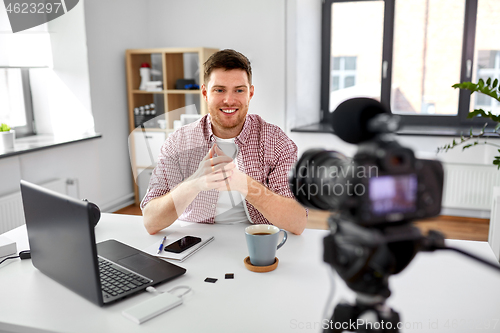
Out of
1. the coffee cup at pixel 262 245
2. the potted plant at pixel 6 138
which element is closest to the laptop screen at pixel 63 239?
the coffee cup at pixel 262 245

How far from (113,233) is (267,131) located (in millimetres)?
687

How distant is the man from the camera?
138 cm

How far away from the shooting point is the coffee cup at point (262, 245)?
1.06 m

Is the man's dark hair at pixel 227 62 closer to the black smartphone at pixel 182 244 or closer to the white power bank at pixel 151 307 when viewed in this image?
the black smartphone at pixel 182 244

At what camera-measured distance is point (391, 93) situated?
3.89 meters

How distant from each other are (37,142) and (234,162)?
2.08 meters

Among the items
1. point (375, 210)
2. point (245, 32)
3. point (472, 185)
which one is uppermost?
point (245, 32)

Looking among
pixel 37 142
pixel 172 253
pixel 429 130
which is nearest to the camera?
pixel 172 253

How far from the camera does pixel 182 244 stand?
48.8 inches

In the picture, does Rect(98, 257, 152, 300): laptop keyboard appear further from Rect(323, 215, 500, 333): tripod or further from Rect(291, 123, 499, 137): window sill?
Rect(291, 123, 499, 137): window sill

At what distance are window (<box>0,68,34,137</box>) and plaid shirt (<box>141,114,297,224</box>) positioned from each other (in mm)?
2009

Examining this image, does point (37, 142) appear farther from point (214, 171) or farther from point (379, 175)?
point (379, 175)

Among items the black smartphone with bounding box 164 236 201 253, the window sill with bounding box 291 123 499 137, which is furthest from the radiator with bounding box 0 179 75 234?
the window sill with bounding box 291 123 499 137

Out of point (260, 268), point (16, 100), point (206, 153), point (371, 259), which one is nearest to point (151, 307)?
point (260, 268)
